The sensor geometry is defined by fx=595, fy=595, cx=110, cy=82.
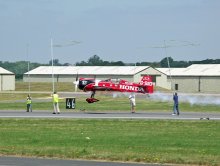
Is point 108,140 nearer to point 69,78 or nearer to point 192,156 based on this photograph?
point 192,156

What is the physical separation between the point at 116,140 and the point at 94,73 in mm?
102090

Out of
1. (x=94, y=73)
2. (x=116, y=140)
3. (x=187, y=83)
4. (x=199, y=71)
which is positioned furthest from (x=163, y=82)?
(x=116, y=140)

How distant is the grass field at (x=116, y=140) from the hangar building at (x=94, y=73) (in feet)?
282

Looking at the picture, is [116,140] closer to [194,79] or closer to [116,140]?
[116,140]

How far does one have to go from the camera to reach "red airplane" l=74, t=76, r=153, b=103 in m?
61.5

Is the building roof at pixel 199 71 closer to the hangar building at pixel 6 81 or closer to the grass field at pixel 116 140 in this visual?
the hangar building at pixel 6 81

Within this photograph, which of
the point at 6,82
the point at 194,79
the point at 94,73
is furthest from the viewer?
the point at 94,73

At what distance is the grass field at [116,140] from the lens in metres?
23.2

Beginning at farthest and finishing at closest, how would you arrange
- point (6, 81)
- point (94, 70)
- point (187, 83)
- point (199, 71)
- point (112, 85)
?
1. point (94, 70)
2. point (187, 83)
3. point (199, 71)
4. point (6, 81)
5. point (112, 85)

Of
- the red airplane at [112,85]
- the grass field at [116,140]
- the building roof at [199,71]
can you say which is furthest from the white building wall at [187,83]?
the grass field at [116,140]

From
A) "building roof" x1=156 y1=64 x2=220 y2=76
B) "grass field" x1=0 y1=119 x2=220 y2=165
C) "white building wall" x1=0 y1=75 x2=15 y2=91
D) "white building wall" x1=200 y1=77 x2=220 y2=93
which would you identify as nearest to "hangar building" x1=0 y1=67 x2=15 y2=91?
"white building wall" x1=0 y1=75 x2=15 y2=91

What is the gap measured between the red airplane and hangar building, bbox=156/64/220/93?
58.6 metres

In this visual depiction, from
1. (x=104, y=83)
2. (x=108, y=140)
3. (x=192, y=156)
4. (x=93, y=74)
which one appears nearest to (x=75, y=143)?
(x=108, y=140)

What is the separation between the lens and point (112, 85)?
63.3 metres
